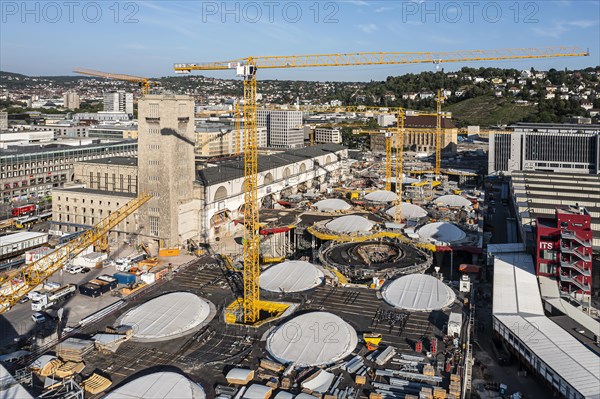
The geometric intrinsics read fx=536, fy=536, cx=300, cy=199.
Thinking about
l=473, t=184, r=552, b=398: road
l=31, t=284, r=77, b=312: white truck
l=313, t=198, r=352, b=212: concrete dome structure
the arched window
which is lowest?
l=473, t=184, r=552, b=398: road

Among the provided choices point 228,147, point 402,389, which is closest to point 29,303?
point 402,389

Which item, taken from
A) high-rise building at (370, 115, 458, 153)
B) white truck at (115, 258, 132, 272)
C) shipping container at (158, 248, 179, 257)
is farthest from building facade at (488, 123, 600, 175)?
white truck at (115, 258, 132, 272)

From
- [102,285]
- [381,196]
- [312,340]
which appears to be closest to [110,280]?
[102,285]

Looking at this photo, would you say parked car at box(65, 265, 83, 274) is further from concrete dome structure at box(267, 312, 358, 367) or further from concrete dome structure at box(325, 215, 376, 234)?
concrete dome structure at box(267, 312, 358, 367)

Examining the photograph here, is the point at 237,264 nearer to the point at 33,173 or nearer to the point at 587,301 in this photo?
the point at 587,301

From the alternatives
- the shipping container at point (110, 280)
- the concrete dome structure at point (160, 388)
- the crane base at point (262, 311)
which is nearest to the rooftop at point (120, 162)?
the shipping container at point (110, 280)

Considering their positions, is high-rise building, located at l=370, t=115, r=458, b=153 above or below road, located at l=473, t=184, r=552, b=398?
above

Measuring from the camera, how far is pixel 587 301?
3491 cm

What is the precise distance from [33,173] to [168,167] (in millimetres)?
28326

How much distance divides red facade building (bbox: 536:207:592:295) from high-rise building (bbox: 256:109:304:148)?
87915 mm

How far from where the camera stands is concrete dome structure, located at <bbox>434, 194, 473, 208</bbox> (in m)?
61.9

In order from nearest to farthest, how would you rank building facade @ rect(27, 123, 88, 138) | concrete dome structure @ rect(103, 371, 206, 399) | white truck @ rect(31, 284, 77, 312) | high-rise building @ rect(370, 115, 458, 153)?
concrete dome structure @ rect(103, 371, 206, 399) < white truck @ rect(31, 284, 77, 312) < building facade @ rect(27, 123, 88, 138) < high-rise building @ rect(370, 115, 458, 153)

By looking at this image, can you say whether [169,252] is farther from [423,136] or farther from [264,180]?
[423,136]

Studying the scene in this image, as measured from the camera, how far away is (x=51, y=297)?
118 feet
